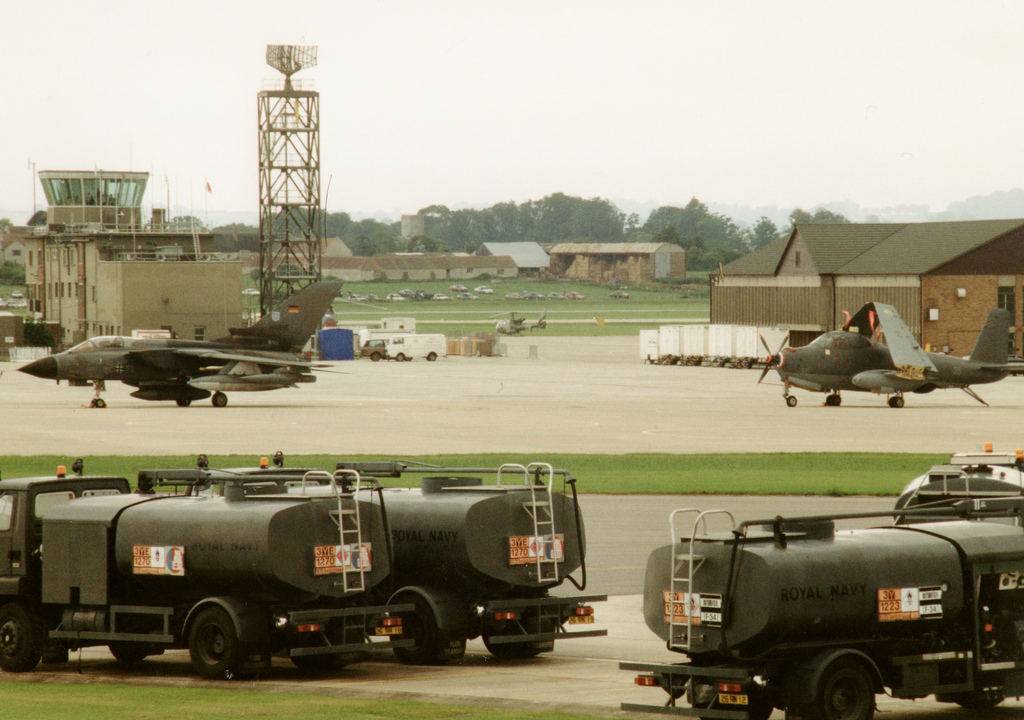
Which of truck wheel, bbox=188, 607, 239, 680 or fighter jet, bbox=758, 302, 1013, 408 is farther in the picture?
fighter jet, bbox=758, 302, 1013, 408

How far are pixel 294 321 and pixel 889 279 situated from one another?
4412cm

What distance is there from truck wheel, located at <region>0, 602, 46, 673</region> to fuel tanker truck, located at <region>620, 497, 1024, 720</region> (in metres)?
7.86

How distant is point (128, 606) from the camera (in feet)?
49.7

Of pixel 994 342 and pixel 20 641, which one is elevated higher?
pixel 994 342

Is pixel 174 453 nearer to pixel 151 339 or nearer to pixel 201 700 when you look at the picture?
pixel 151 339

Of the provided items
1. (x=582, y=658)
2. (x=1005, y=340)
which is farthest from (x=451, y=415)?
(x=582, y=658)

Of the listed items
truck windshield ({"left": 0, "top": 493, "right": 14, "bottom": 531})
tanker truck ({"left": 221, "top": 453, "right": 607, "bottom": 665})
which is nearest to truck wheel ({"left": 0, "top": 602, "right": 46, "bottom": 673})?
truck windshield ({"left": 0, "top": 493, "right": 14, "bottom": 531})

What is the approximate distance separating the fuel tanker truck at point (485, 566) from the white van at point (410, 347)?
3142 inches

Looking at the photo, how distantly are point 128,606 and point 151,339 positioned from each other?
43.1m

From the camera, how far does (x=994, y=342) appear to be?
54969mm

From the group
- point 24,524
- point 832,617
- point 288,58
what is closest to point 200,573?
point 24,524

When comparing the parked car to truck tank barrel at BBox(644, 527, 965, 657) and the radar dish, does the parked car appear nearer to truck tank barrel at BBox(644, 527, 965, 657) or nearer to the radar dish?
the radar dish

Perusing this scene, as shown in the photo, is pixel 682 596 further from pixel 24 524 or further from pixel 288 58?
pixel 288 58

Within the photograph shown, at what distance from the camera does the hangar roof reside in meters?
84.1
